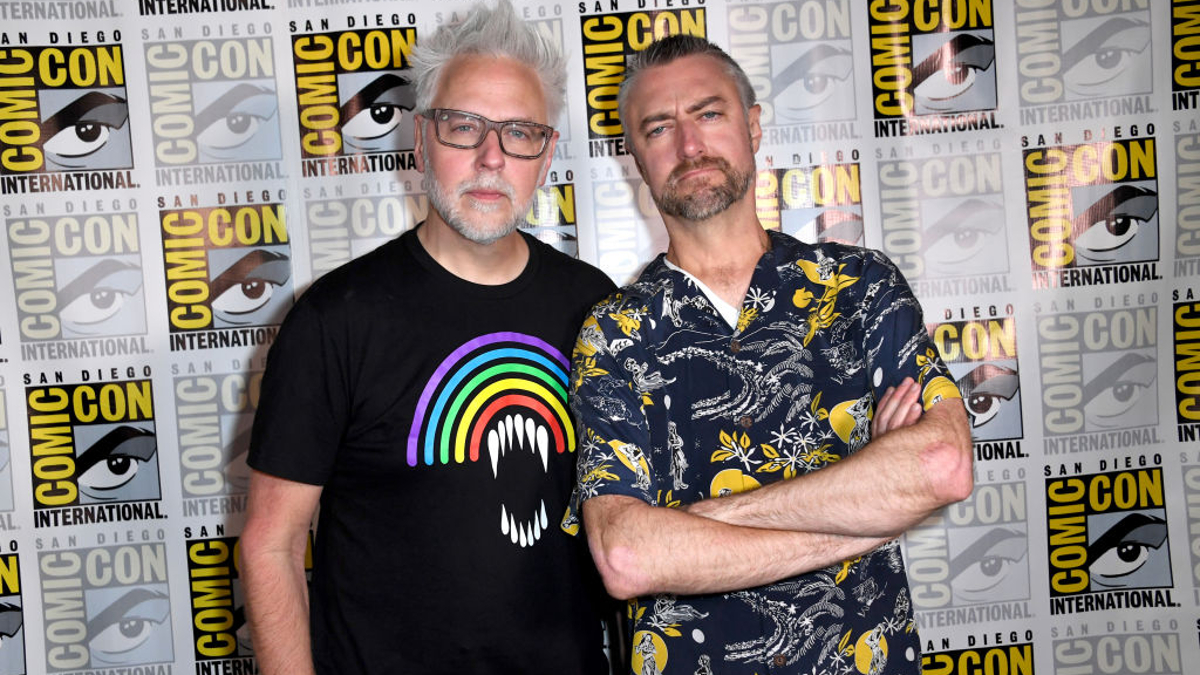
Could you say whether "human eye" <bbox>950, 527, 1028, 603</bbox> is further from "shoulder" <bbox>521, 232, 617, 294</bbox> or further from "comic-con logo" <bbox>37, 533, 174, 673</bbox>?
"comic-con logo" <bbox>37, 533, 174, 673</bbox>

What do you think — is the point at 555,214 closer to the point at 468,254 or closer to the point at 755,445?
the point at 468,254

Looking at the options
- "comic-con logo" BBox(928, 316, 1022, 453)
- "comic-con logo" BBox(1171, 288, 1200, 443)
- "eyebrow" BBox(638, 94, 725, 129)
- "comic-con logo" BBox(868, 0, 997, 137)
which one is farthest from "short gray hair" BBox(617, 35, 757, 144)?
"comic-con logo" BBox(1171, 288, 1200, 443)

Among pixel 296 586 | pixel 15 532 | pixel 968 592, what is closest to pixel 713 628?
pixel 296 586

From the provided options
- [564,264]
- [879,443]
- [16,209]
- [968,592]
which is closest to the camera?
[879,443]

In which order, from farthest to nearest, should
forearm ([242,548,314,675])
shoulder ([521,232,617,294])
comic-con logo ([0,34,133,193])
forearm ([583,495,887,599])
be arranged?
comic-con logo ([0,34,133,193]), shoulder ([521,232,617,294]), forearm ([242,548,314,675]), forearm ([583,495,887,599])

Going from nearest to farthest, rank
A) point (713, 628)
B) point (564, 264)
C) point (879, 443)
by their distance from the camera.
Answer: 1. point (879, 443)
2. point (713, 628)
3. point (564, 264)

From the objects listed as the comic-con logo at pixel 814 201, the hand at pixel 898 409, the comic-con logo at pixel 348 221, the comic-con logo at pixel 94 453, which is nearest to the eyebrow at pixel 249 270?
the comic-con logo at pixel 348 221

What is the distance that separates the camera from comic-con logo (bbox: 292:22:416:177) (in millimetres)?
2445

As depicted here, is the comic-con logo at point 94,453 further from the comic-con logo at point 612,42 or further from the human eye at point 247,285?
the comic-con logo at point 612,42

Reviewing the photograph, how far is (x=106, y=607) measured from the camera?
8.05 feet

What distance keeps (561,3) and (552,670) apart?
1.68m

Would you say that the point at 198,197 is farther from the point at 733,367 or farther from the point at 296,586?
the point at 733,367

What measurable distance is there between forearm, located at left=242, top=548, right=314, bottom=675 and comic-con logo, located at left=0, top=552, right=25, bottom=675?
1.11 metres

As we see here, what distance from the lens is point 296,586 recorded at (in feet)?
5.72
